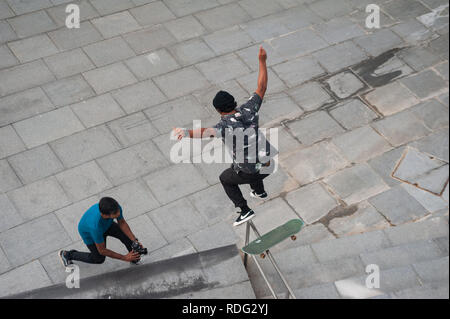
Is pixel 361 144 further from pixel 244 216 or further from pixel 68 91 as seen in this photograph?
pixel 68 91

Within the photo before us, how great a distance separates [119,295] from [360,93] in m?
5.61

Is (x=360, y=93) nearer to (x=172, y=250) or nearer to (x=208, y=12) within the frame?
(x=208, y=12)

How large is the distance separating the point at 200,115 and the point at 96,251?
10.8 ft

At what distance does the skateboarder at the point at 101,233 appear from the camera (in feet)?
20.4

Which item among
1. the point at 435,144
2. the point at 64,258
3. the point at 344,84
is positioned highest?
the point at 435,144

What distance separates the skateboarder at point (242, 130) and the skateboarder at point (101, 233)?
117cm

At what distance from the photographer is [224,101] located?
631cm

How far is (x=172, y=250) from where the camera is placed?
291 inches

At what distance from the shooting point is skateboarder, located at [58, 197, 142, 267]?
6207 millimetres

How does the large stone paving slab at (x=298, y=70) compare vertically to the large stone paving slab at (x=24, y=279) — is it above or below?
above

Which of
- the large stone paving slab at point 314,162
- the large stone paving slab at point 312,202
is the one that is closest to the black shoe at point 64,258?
the large stone paving slab at point 312,202

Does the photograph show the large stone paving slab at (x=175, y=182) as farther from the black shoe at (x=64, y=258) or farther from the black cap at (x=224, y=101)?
the black cap at (x=224, y=101)

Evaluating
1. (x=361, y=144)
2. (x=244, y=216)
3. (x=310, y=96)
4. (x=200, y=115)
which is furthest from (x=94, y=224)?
(x=310, y=96)
